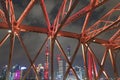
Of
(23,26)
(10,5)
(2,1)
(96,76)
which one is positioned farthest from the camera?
(96,76)

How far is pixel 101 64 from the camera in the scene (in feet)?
101

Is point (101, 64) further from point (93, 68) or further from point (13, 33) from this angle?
point (13, 33)

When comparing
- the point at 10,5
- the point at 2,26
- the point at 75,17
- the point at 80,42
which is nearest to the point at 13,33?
the point at 2,26

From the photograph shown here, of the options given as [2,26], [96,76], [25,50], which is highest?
[2,26]

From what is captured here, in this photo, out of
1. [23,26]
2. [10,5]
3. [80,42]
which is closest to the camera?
[10,5]

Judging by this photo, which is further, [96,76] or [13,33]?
[96,76]

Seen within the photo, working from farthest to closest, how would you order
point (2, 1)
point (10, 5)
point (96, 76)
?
point (96, 76) < point (10, 5) < point (2, 1)

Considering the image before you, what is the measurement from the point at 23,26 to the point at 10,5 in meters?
3.94

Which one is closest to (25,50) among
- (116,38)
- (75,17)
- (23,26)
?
(23,26)

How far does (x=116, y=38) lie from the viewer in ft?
100

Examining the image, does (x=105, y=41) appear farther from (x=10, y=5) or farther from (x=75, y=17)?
(x=10, y=5)

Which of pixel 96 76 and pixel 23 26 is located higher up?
pixel 23 26

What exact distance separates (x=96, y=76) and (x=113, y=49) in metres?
3.77

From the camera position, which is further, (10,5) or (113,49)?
(113,49)
